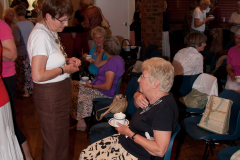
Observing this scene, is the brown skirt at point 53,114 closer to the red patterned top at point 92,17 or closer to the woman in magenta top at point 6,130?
the woman in magenta top at point 6,130

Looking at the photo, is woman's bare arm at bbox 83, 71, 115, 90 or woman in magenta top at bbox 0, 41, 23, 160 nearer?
woman in magenta top at bbox 0, 41, 23, 160

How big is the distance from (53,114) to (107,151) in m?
0.51

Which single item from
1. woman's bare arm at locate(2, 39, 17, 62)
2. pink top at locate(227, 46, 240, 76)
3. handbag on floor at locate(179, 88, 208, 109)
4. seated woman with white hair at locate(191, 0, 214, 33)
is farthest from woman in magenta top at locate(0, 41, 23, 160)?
seated woman with white hair at locate(191, 0, 214, 33)

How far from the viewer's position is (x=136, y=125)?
63.6 inches

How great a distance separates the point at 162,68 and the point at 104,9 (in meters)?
5.50

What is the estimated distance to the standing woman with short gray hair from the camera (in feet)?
5.35

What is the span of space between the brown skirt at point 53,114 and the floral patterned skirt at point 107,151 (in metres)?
0.30

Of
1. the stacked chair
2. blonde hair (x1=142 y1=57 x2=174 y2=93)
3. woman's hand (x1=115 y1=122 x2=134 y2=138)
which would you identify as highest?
blonde hair (x1=142 y1=57 x2=174 y2=93)

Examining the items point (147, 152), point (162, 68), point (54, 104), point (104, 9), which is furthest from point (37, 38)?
point (104, 9)

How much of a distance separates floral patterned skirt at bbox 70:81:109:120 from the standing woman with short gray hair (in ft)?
3.08

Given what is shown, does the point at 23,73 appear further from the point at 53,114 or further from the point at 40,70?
the point at 40,70

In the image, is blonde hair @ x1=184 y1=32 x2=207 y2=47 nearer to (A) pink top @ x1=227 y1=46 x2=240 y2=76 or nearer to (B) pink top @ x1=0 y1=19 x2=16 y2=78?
(A) pink top @ x1=227 y1=46 x2=240 y2=76

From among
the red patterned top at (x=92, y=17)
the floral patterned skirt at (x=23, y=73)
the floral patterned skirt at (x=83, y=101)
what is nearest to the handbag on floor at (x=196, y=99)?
the floral patterned skirt at (x=83, y=101)

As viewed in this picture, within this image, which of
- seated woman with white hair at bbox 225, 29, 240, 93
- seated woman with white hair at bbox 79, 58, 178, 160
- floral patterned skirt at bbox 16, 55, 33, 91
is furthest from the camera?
floral patterned skirt at bbox 16, 55, 33, 91
